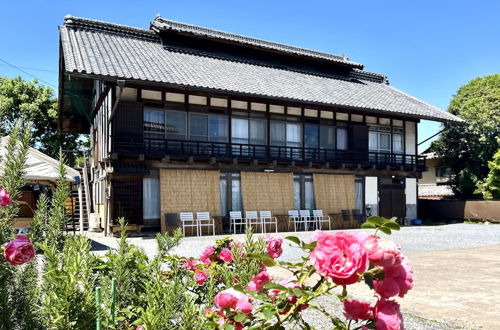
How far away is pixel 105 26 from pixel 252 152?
796 centimetres

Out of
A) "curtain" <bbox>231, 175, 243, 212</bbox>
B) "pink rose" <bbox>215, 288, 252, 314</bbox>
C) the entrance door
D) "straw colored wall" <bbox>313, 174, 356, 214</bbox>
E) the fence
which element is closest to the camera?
"pink rose" <bbox>215, 288, 252, 314</bbox>

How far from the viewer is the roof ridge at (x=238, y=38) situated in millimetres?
18272

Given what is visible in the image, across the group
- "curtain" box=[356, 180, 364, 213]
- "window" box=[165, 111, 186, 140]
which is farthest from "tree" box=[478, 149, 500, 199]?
"window" box=[165, 111, 186, 140]

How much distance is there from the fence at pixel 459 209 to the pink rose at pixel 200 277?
22350mm

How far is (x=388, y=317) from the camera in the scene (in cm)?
117

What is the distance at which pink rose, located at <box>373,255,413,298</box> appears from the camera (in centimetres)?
116

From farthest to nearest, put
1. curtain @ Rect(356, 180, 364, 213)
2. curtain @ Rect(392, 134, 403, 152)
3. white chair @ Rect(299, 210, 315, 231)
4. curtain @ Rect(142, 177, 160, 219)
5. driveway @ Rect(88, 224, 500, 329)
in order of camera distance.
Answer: curtain @ Rect(392, 134, 403, 152) → curtain @ Rect(356, 180, 364, 213) → white chair @ Rect(299, 210, 315, 231) → curtain @ Rect(142, 177, 160, 219) → driveway @ Rect(88, 224, 500, 329)

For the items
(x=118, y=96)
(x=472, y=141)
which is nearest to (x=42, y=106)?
(x=118, y=96)

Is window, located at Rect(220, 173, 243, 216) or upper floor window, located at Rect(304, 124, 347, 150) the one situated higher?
upper floor window, located at Rect(304, 124, 347, 150)

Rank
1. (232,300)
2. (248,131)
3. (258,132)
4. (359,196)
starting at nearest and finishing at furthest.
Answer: (232,300) → (248,131) → (258,132) → (359,196)

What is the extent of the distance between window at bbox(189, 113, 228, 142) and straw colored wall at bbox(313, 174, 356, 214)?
4294 millimetres

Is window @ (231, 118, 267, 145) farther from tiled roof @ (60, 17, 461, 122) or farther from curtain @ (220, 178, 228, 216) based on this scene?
curtain @ (220, 178, 228, 216)

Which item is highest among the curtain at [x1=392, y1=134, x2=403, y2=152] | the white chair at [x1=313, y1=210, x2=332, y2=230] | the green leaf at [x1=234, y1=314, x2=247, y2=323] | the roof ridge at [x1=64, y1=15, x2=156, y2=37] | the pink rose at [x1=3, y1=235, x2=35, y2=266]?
the roof ridge at [x1=64, y1=15, x2=156, y2=37]

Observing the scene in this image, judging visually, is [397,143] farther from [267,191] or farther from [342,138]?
[267,191]
